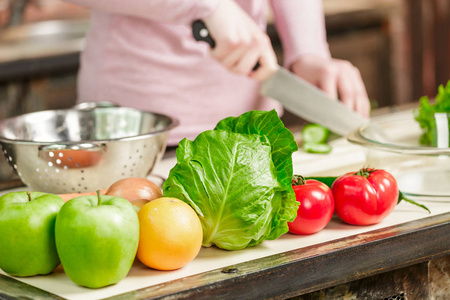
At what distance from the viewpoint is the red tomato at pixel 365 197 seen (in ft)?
4.04

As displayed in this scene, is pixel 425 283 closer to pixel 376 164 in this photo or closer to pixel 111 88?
pixel 376 164

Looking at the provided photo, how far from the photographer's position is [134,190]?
1242 millimetres

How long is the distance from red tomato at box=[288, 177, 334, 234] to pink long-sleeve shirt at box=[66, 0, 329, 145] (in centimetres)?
88

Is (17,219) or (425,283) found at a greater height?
(17,219)

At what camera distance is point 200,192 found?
113 centimetres

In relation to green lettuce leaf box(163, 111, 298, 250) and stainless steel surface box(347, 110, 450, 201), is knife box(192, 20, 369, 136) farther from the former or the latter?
green lettuce leaf box(163, 111, 298, 250)

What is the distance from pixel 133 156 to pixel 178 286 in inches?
19.4

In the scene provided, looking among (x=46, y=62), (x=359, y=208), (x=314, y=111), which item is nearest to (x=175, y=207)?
(x=359, y=208)

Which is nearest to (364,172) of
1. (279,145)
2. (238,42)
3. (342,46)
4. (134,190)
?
(279,145)

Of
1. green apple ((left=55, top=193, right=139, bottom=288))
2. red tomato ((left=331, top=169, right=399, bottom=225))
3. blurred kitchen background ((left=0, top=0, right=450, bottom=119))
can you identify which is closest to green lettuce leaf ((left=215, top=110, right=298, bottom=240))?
red tomato ((left=331, top=169, right=399, bottom=225))

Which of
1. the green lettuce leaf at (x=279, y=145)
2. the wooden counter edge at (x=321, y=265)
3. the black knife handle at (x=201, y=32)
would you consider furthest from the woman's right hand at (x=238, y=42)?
the wooden counter edge at (x=321, y=265)

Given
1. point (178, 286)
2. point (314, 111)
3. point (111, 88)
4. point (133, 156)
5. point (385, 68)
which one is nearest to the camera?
point (178, 286)

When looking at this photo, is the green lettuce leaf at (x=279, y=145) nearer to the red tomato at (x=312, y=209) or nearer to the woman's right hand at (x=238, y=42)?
the red tomato at (x=312, y=209)

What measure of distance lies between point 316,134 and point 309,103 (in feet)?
0.37
